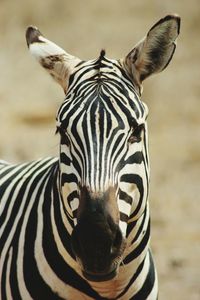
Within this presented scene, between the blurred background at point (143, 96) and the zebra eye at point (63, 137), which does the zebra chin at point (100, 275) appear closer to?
the zebra eye at point (63, 137)

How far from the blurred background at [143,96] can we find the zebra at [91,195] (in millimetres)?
4504

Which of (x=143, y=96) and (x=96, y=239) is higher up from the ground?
(x=143, y=96)

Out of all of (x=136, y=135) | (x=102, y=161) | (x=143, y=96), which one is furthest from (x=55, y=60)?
(x=143, y=96)

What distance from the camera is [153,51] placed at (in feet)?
13.5

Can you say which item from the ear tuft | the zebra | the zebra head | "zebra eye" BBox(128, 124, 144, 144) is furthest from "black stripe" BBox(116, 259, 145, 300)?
the ear tuft

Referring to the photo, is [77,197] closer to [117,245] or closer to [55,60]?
[117,245]

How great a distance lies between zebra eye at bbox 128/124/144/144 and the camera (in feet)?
12.7

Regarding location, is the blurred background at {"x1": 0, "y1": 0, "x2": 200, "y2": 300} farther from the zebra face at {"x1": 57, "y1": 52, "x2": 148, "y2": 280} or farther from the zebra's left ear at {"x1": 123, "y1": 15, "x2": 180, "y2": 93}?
the zebra face at {"x1": 57, "y1": 52, "x2": 148, "y2": 280}

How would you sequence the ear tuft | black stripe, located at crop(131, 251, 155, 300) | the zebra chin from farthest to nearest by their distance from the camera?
1. the ear tuft
2. black stripe, located at crop(131, 251, 155, 300)
3. the zebra chin

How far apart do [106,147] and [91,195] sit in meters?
0.23

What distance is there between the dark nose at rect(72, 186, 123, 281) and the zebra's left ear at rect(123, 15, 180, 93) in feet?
2.47

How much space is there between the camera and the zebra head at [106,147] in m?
3.65

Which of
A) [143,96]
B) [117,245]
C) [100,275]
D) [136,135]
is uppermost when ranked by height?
[143,96]

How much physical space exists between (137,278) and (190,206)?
6705 millimetres
